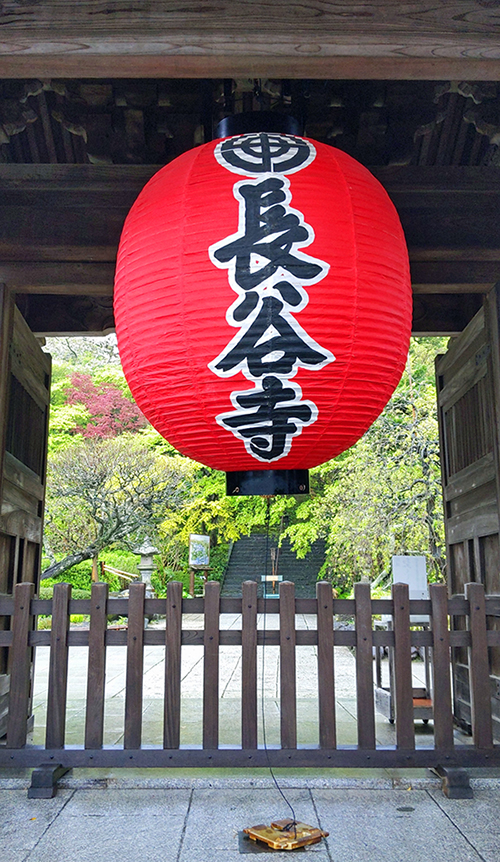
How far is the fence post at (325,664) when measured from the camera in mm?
3627

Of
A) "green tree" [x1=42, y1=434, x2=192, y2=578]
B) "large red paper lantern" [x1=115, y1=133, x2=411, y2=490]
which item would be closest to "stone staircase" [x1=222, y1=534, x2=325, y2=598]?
"green tree" [x1=42, y1=434, x2=192, y2=578]

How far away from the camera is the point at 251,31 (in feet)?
7.88

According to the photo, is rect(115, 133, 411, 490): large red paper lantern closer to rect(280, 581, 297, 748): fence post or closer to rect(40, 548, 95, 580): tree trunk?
rect(280, 581, 297, 748): fence post

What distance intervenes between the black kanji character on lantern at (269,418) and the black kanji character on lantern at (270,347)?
0.19 feet

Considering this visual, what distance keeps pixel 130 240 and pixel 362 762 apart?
2.95 metres

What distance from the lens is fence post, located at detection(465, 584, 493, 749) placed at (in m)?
3.63

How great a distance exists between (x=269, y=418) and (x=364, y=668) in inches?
83.9

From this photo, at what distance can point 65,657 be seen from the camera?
3.75m

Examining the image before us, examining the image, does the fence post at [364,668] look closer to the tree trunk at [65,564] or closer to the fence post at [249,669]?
the fence post at [249,669]

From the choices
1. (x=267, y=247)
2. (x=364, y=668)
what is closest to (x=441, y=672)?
(x=364, y=668)

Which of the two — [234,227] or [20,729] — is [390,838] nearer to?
[20,729]

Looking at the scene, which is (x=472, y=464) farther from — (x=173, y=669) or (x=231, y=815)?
(x=231, y=815)

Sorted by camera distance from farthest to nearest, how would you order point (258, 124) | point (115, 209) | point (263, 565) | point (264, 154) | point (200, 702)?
point (263, 565) < point (200, 702) < point (115, 209) < point (258, 124) < point (264, 154)

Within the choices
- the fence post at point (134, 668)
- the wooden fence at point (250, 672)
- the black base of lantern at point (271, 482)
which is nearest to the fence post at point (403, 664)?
the wooden fence at point (250, 672)
